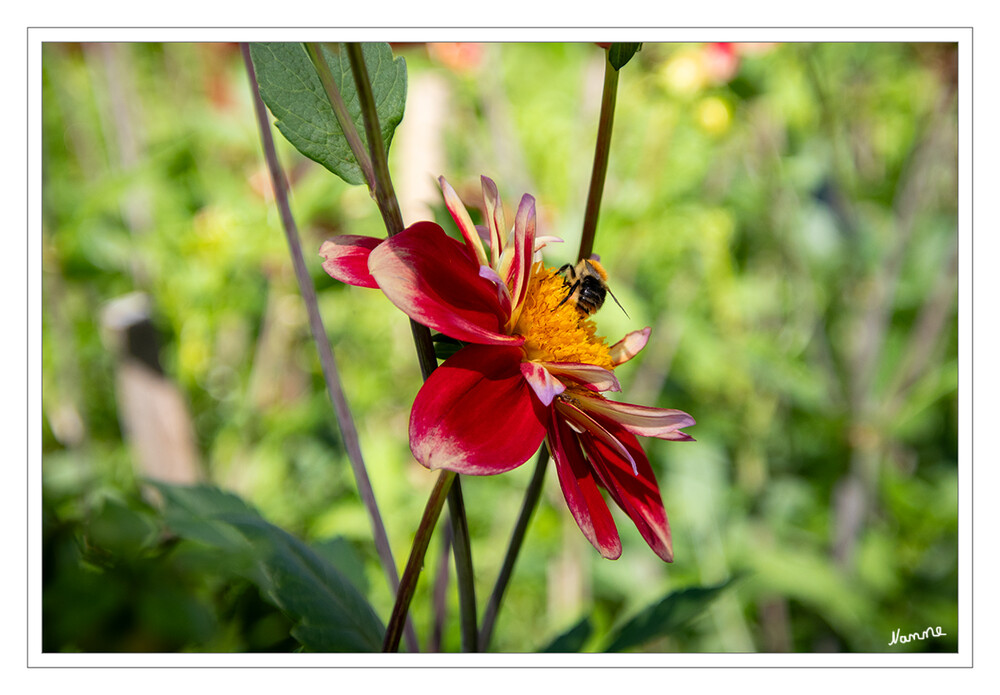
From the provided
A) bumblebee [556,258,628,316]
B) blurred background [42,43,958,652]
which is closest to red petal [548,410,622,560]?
bumblebee [556,258,628,316]

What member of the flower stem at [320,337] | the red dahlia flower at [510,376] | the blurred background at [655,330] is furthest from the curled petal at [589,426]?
the blurred background at [655,330]
